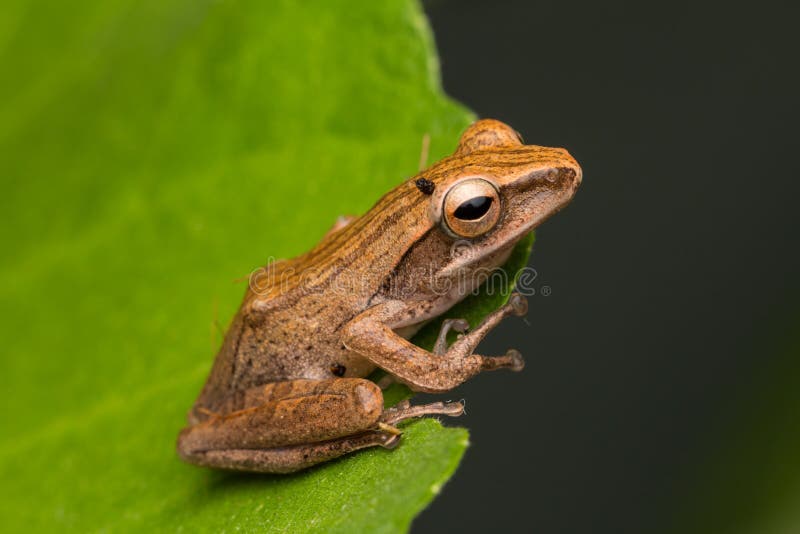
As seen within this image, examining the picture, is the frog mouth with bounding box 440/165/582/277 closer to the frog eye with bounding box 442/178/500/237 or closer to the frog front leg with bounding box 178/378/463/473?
the frog eye with bounding box 442/178/500/237

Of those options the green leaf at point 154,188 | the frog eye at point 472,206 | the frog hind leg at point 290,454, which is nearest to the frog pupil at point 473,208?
the frog eye at point 472,206

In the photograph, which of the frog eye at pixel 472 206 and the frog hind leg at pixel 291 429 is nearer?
the frog hind leg at pixel 291 429

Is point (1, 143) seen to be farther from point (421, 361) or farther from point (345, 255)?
point (421, 361)

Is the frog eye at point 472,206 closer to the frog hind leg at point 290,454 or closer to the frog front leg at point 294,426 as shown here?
the frog front leg at point 294,426

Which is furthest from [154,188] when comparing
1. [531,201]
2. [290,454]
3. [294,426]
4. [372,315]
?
[531,201]

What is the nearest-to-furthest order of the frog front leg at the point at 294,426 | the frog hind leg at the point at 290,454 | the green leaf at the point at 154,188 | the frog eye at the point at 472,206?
the frog hind leg at the point at 290,454 < the frog front leg at the point at 294,426 < the frog eye at the point at 472,206 < the green leaf at the point at 154,188

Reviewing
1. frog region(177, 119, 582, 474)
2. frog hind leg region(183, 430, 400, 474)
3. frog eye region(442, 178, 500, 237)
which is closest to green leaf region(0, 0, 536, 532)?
frog hind leg region(183, 430, 400, 474)
